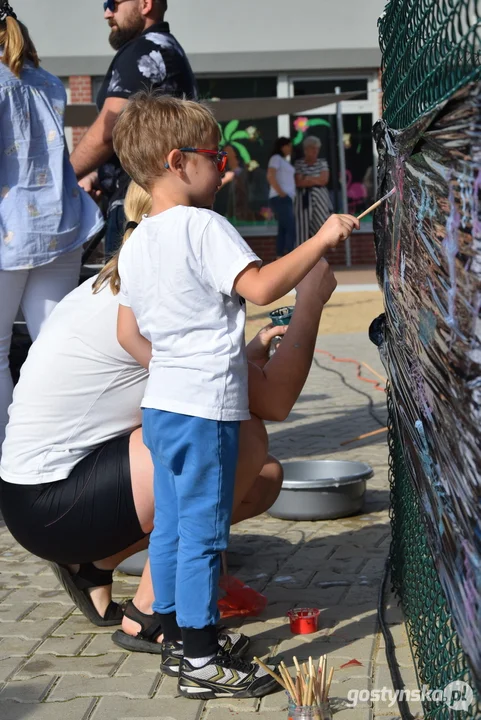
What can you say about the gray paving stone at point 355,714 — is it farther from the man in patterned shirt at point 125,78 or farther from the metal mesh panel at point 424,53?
the man in patterned shirt at point 125,78

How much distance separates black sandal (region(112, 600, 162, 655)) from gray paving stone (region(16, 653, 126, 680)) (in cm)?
4

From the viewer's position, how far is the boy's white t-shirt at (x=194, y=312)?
252 cm

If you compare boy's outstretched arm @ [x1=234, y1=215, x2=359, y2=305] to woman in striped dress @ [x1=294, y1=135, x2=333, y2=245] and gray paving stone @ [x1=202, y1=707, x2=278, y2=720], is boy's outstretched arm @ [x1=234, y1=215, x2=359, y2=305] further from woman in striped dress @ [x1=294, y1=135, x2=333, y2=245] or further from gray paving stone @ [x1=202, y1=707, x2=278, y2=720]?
woman in striped dress @ [x1=294, y1=135, x2=333, y2=245]

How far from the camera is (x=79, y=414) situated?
297 centimetres

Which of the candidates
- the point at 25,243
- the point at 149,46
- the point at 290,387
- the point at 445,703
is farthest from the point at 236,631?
the point at 149,46

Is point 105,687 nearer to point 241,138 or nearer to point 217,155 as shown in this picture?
point 217,155

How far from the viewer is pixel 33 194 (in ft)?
13.9

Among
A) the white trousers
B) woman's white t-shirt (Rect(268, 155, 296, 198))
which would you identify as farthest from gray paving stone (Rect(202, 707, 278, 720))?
woman's white t-shirt (Rect(268, 155, 296, 198))

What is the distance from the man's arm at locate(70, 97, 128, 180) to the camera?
A: 4.36 metres

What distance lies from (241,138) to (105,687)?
52.5ft

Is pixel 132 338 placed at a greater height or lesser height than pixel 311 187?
greater

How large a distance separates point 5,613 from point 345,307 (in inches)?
375

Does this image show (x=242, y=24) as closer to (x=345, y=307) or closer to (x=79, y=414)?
(x=345, y=307)

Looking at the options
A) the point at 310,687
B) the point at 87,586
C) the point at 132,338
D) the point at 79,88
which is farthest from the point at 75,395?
the point at 79,88
